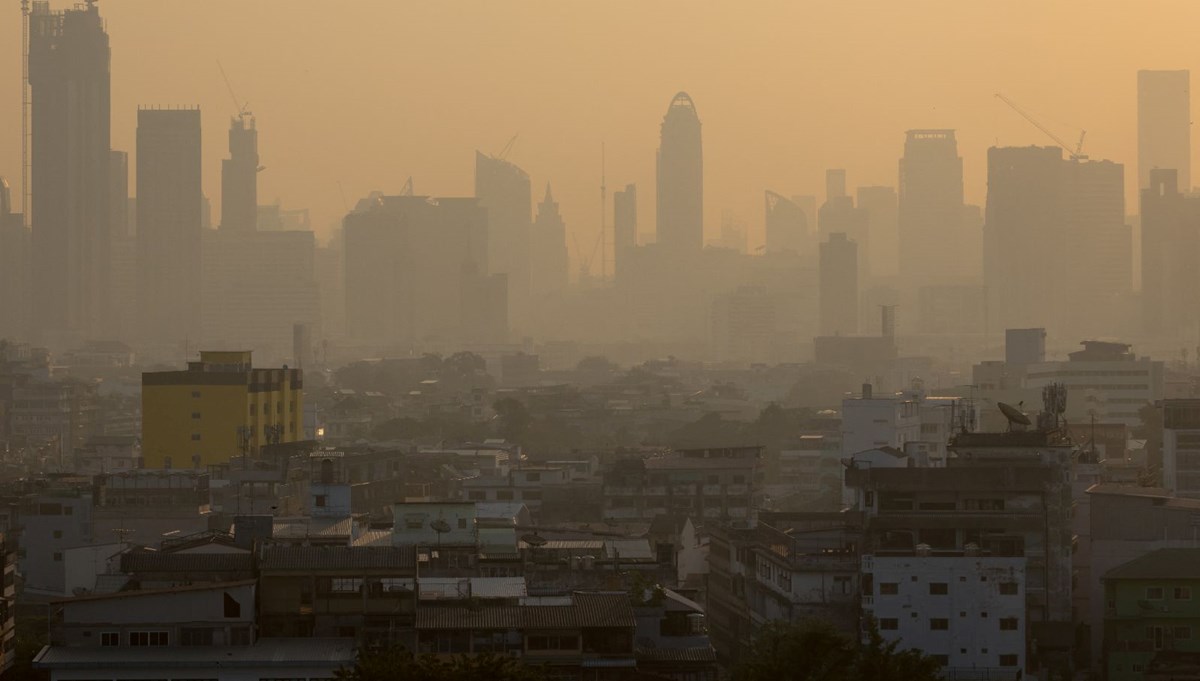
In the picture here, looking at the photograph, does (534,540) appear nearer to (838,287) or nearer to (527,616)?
(527,616)

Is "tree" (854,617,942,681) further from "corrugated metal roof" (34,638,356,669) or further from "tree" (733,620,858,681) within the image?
"corrugated metal roof" (34,638,356,669)

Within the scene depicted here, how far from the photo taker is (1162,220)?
159750 mm

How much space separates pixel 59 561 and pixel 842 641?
17.3 m

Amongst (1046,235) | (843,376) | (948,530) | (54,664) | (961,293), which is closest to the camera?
(54,664)

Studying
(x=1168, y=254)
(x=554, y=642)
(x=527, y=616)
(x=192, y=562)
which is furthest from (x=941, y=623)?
(x=1168, y=254)

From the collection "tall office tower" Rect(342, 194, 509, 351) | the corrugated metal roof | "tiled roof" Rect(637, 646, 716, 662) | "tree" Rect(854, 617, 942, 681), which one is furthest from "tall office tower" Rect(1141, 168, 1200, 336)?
the corrugated metal roof

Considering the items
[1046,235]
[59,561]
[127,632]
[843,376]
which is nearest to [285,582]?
[127,632]

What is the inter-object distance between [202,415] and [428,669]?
37.5 meters

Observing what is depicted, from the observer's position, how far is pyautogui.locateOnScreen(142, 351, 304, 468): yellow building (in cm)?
5566

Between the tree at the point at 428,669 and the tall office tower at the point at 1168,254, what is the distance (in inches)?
5543

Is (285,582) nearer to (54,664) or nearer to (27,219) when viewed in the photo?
(54,664)

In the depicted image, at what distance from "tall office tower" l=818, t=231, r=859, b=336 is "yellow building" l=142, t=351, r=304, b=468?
121 m

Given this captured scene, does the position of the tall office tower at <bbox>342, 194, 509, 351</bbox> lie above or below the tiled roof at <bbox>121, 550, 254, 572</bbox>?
above

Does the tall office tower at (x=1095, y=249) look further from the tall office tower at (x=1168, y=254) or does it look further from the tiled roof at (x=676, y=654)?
the tiled roof at (x=676, y=654)
